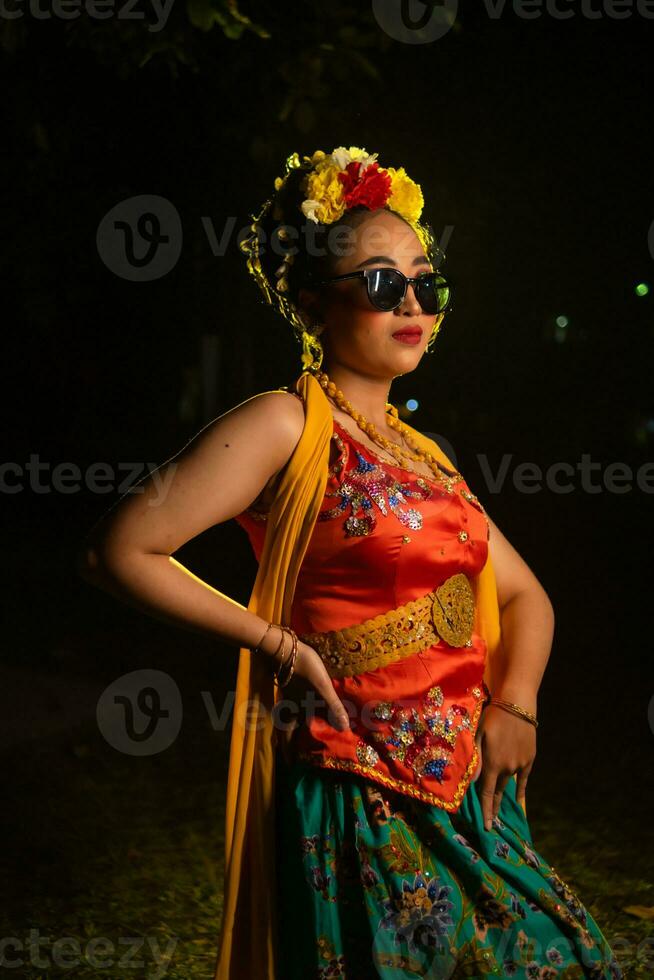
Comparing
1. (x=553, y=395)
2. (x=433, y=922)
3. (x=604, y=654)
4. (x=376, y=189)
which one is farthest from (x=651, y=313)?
(x=433, y=922)

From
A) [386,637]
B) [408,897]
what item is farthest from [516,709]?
[408,897]

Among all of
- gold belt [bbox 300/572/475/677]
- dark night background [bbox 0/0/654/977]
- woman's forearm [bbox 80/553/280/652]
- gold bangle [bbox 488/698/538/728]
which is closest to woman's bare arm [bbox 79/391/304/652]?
woman's forearm [bbox 80/553/280/652]

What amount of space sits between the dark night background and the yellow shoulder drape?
1.59 meters

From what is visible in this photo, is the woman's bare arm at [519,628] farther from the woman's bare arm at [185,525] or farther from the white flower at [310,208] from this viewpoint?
the white flower at [310,208]

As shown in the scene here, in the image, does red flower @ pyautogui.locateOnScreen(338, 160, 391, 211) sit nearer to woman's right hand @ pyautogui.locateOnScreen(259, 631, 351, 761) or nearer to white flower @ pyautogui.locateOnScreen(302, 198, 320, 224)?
white flower @ pyautogui.locateOnScreen(302, 198, 320, 224)

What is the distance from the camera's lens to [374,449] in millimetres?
2049

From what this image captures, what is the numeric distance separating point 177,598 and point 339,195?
84 centimetres

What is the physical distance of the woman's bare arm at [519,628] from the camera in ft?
6.88

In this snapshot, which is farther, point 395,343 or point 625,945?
point 625,945

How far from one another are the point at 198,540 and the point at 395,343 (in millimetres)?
7912

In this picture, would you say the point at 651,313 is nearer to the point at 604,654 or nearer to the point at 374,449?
the point at 604,654

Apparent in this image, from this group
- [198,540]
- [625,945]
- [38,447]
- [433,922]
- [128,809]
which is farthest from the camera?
[38,447]

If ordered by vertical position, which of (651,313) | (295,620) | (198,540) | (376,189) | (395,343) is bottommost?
(295,620)

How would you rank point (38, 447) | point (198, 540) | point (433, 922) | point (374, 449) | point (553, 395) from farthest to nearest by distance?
1. point (38, 447)
2. point (198, 540)
3. point (553, 395)
4. point (374, 449)
5. point (433, 922)
